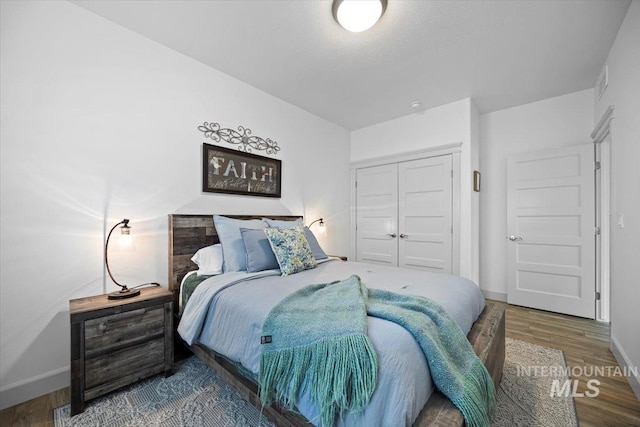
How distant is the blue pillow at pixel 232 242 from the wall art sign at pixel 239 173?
0.41 meters

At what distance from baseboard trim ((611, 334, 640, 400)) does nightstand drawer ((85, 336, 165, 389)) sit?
315 centimetres

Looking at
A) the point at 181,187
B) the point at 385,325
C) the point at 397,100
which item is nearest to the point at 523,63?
the point at 397,100

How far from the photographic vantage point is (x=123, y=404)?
65.1 inches

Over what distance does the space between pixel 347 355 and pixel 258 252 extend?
1.40 m

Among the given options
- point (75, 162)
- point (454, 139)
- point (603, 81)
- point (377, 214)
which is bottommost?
point (377, 214)

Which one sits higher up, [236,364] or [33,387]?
[236,364]

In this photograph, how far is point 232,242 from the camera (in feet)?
7.67

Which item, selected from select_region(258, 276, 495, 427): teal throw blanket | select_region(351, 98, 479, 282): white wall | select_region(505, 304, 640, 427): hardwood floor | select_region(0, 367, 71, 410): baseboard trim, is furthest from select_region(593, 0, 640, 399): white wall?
select_region(0, 367, 71, 410): baseboard trim

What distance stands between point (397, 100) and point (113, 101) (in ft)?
9.75

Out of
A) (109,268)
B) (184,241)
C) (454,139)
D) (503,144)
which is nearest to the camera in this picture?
(109,268)

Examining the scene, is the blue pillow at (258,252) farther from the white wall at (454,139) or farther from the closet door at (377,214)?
the white wall at (454,139)

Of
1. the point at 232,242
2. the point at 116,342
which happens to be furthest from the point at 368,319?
the point at 116,342

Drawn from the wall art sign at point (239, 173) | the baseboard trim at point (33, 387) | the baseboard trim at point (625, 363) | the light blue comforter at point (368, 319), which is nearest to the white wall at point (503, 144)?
the baseboard trim at point (625, 363)

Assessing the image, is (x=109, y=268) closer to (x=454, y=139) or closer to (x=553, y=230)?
(x=454, y=139)
